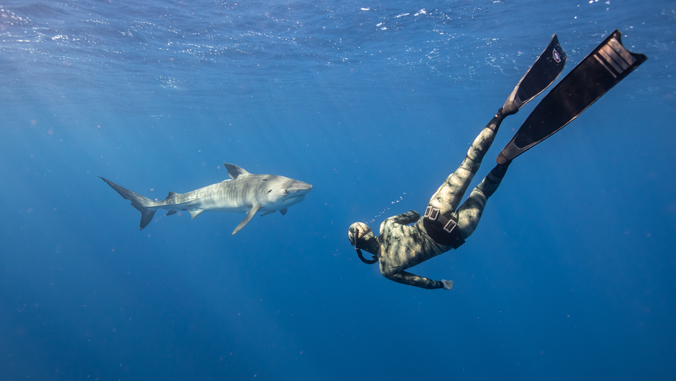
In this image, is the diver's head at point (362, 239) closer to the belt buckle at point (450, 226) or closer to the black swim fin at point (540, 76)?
the belt buckle at point (450, 226)

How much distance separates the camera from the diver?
291 cm

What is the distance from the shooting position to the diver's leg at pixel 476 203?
13.0 feet

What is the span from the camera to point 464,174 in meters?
4.10

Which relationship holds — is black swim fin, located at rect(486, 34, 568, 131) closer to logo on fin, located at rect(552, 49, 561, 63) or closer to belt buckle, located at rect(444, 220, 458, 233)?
logo on fin, located at rect(552, 49, 561, 63)

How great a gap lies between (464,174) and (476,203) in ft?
1.47

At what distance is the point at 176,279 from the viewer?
91.6ft

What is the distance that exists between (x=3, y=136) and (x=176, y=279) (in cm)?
5629

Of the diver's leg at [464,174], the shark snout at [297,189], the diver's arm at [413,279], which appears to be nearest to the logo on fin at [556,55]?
the diver's leg at [464,174]

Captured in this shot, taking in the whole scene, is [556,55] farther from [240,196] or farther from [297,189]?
[240,196]

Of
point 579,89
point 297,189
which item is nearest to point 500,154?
point 579,89

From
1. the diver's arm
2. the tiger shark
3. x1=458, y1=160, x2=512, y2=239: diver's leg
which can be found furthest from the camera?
the tiger shark

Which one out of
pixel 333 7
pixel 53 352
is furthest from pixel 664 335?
pixel 53 352

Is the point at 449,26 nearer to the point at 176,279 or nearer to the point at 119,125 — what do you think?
the point at 176,279

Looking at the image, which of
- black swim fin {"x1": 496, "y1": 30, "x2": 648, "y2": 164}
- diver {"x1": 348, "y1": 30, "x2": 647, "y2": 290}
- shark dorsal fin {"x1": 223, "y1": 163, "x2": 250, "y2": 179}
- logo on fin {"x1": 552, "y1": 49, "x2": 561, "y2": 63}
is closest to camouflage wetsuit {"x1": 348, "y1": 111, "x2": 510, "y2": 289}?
diver {"x1": 348, "y1": 30, "x2": 647, "y2": 290}
